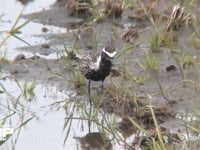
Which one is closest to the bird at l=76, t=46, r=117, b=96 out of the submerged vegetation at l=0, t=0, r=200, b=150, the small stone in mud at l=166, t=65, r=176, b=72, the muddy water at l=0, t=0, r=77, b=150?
the submerged vegetation at l=0, t=0, r=200, b=150

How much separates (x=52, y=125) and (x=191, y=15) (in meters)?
2.92

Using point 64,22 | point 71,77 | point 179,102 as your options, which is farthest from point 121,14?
point 179,102

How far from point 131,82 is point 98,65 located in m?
0.56

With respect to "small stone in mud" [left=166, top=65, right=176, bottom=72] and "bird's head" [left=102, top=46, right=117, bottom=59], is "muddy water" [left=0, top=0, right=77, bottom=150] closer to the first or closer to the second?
"bird's head" [left=102, top=46, right=117, bottom=59]

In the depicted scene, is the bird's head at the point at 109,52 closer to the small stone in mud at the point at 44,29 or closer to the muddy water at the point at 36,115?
the muddy water at the point at 36,115

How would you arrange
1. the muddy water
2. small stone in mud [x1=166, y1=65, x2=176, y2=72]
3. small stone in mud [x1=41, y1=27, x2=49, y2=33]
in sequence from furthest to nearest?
small stone in mud [x1=41, y1=27, x2=49, y2=33] < small stone in mud [x1=166, y1=65, x2=176, y2=72] < the muddy water

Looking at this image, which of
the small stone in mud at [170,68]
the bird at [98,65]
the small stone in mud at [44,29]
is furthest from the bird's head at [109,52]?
the small stone in mud at [44,29]

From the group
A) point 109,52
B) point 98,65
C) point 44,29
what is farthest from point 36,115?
point 44,29

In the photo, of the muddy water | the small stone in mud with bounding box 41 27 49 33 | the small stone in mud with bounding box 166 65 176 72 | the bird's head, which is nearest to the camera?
the muddy water

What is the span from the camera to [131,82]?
8.81m

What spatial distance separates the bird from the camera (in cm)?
818

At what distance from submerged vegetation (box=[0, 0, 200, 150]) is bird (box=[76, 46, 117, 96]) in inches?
6.3

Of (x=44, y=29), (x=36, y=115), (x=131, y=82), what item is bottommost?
(x=36, y=115)

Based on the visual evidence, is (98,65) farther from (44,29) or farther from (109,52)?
(44,29)
